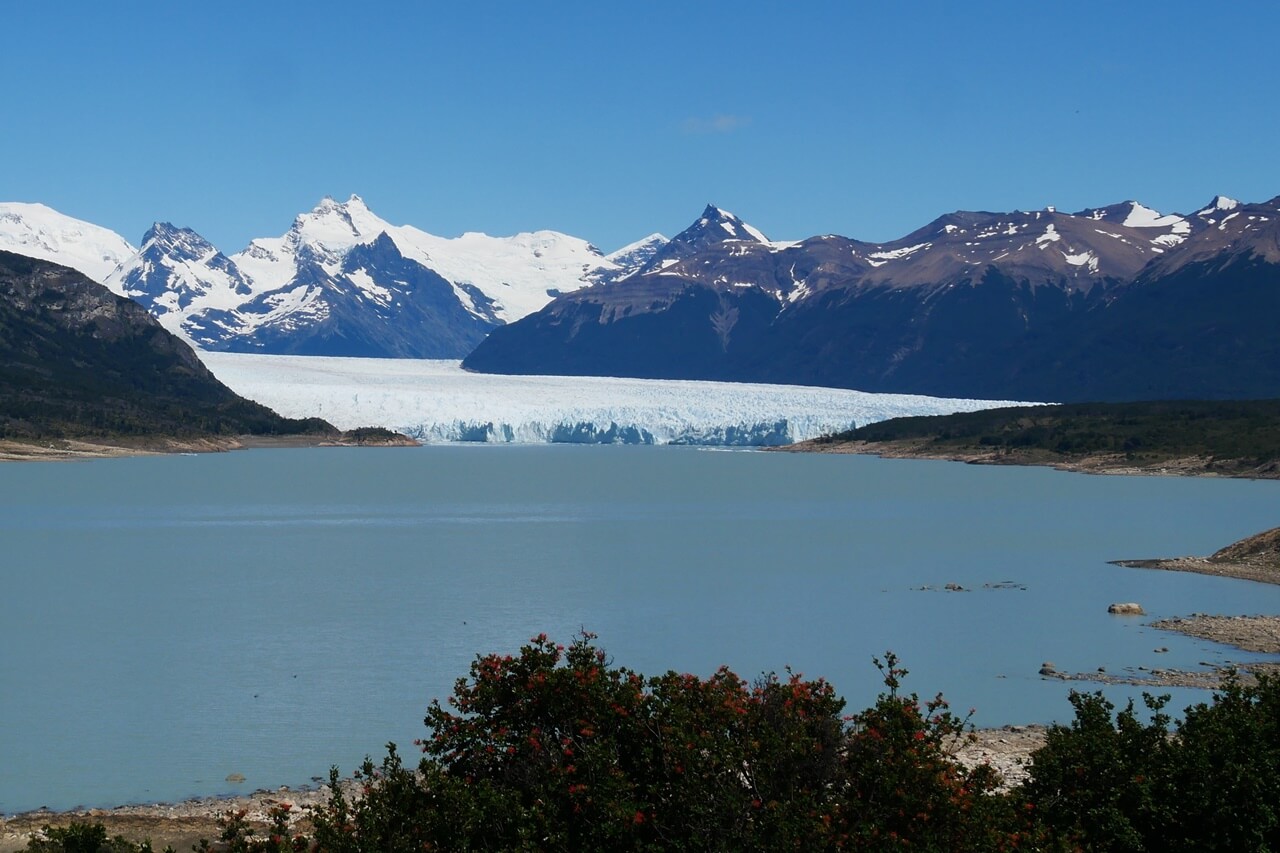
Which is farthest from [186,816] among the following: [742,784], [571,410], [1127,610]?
[571,410]

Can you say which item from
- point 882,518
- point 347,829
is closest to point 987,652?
point 347,829

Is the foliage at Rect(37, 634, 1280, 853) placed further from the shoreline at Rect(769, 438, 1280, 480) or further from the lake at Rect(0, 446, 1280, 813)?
the shoreline at Rect(769, 438, 1280, 480)

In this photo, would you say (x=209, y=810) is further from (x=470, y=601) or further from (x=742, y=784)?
(x=470, y=601)

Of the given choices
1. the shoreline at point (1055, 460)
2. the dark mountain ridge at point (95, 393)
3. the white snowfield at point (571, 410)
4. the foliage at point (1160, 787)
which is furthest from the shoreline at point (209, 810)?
the white snowfield at point (571, 410)

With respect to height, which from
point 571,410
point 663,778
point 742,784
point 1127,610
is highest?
point 571,410

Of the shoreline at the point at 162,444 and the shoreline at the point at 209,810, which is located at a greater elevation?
the shoreline at the point at 162,444

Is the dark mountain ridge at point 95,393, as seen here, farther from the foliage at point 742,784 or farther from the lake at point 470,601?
the foliage at point 742,784

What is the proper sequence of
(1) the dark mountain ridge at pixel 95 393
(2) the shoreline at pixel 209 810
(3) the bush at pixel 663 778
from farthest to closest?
(1) the dark mountain ridge at pixel 95 393 → (2) the shoreline at pixel 209 810 → (3) the bush at pixel 663 778

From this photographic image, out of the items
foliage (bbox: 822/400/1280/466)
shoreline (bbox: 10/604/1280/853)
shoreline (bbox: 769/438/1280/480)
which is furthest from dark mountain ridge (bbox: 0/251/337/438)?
shoreline (bbox: 10/604/1280/853)
